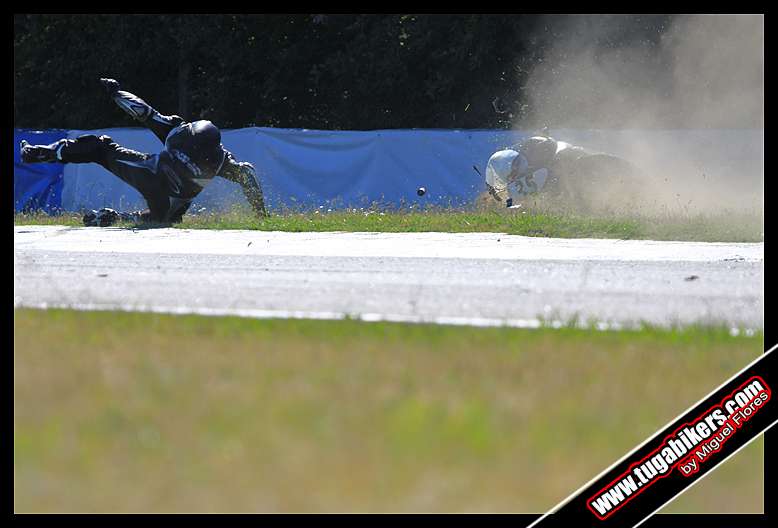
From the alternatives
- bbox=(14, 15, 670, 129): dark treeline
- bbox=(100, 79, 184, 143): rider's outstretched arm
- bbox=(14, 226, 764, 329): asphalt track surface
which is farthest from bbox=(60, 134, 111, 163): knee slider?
bbox=(14, 15, 670, 129): dark treeline

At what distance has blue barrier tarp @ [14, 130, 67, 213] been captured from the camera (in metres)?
27.2

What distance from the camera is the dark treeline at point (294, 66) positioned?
30.0m

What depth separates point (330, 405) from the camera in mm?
5328

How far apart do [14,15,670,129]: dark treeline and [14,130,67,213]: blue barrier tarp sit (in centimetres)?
625

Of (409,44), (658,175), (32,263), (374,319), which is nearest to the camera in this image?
(374,319)

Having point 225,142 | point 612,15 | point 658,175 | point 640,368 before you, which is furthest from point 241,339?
point 612,15

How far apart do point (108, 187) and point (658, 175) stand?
479 inches

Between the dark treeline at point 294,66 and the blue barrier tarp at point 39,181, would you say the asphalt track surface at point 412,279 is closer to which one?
the blue barrier tarp at point 39,181

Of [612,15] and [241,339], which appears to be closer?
[241,339]

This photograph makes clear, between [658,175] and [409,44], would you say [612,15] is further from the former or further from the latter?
[658,175]

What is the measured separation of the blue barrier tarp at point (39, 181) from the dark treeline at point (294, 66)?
6246mm

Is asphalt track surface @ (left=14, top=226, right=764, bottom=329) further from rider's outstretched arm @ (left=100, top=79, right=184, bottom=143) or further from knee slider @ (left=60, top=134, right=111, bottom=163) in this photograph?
knee slider @ (left=60, top=134, right=111, bottom=163)

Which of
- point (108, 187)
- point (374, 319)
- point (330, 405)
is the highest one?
point (330, 405)

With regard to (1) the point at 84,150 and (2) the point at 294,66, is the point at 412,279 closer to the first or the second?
(1) the point at 84,150
